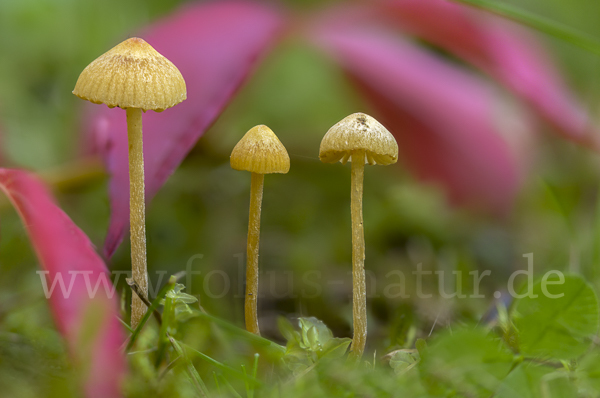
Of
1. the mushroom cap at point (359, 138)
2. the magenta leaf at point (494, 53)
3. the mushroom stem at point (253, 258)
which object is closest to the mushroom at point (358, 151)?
the mushroom cap at point (359, 138)

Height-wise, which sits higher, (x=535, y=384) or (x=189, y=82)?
(x=189, y=82)

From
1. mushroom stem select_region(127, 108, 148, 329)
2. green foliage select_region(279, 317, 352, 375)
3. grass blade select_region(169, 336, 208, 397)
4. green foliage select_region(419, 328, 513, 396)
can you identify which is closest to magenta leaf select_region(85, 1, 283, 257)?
mushroom stem select_region(127, 108, 148, 329)

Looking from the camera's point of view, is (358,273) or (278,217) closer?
(358,273)

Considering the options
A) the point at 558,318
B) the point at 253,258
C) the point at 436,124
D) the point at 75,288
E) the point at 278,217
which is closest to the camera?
the point at 75,288

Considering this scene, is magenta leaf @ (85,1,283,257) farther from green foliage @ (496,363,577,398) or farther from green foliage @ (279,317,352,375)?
green foliage @ (496,363,577,398)

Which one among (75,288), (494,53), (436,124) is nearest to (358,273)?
(75,288)

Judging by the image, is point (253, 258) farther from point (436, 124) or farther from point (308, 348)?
point (436, 124)

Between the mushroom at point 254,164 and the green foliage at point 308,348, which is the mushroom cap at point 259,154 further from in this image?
the green foliage at point 308,348
